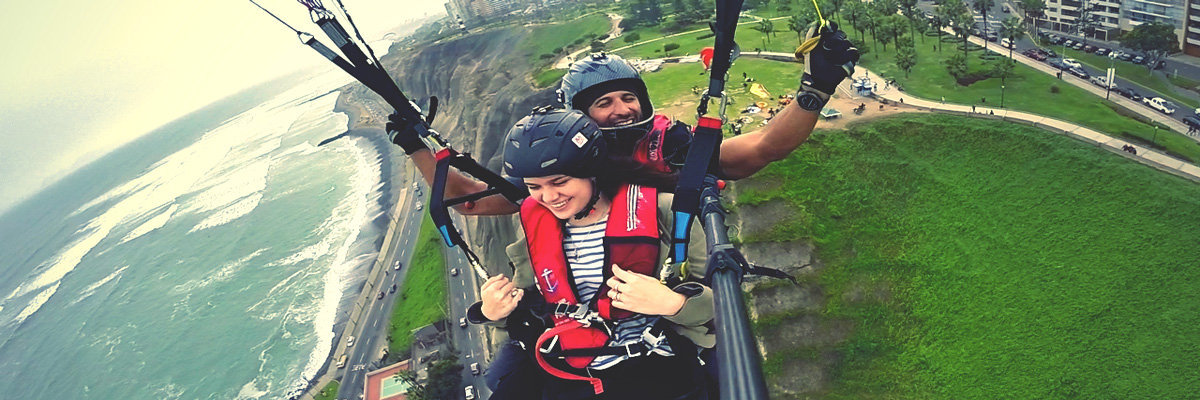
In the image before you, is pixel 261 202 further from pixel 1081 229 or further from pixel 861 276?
pixel 1081 229

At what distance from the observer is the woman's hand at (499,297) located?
3.53 metres

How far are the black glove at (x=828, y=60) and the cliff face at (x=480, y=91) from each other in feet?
101

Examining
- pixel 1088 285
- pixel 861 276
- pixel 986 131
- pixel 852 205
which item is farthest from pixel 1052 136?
pixel 861 276

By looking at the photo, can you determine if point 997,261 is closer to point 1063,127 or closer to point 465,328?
point 1063,127

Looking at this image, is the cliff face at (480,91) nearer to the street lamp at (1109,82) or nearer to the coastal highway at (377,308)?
the coastal highway at (377,308)

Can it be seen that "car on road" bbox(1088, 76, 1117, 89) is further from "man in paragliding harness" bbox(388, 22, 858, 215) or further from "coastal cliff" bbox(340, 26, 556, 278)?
"man in paragliding harness" bbox(388, 22, 858, 215)

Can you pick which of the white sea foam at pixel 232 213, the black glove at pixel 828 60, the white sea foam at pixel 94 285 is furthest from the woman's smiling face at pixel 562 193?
the white sea foam at pixel 94 285

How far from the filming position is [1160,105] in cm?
3066

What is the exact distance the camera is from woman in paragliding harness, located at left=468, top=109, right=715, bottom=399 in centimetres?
323

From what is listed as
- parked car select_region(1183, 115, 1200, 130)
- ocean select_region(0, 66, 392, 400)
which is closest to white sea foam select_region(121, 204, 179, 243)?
ocean select_region(0, 66, 392, 400)

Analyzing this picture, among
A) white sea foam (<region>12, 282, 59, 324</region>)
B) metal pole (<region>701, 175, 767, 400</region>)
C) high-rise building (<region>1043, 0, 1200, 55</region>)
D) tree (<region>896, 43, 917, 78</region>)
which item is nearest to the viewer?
metal pole (<region>701, 175, 767, 400</region>)

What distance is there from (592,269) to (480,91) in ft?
245

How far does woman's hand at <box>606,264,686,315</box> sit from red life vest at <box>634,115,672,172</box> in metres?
1.11

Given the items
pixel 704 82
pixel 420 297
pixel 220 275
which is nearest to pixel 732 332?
pixel 704 82
